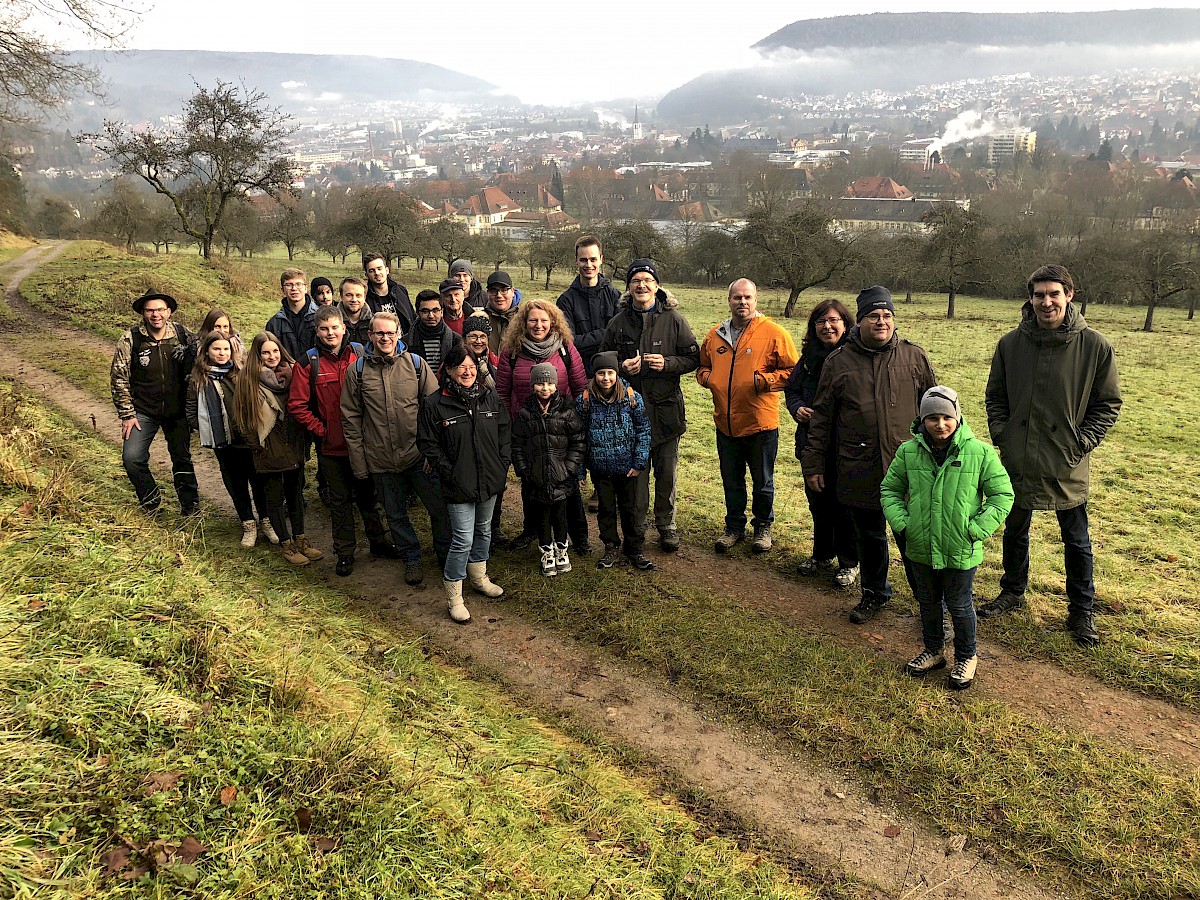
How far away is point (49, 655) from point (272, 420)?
11.2 ft

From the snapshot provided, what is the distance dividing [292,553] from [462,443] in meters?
2.47

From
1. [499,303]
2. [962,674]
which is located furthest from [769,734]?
[499,303]

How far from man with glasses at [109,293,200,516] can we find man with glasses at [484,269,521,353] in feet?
9.75

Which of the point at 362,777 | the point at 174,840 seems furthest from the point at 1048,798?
the point at 174,840

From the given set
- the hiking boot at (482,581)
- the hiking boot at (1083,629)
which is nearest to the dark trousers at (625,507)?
the hiking boot at (482,581)

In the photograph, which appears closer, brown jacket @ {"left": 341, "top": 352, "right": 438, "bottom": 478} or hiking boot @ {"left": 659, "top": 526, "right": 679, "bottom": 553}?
brown jacket @ {"left": 341, "top": 352, "right": 438, "bottom": 478}

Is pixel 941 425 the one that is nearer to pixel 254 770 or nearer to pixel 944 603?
pixel 944 603

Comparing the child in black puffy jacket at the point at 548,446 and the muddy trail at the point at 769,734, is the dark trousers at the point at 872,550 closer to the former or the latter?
the muddy trail at the point at 769,734

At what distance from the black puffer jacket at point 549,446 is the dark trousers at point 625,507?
429 millimetres

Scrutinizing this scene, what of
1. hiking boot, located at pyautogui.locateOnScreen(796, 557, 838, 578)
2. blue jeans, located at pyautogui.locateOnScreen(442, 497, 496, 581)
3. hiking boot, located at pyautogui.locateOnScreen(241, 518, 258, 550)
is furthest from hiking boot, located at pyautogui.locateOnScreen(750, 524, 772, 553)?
hiking boot, located at pyautogui.locateOnScreen(241, 518, 258, 550)

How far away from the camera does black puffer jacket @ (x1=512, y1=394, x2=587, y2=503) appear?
6062 millimetres

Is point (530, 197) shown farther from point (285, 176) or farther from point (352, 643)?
point (352, 643)

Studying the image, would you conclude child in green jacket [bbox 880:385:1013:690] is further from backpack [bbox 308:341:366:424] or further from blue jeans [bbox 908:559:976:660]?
backpack [bbox 308:341:366:424]

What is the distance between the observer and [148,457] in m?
6.88
